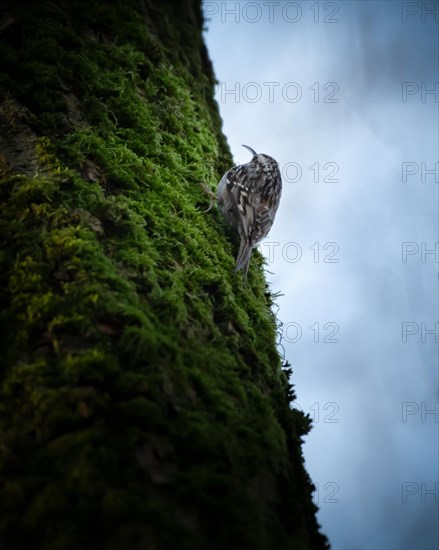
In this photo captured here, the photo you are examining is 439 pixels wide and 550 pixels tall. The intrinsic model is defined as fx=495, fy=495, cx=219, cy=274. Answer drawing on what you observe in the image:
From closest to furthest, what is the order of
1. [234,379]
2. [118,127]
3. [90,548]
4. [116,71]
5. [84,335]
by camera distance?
[90,548] < [84,335] < [234,379] < [118,127] < [116,71]

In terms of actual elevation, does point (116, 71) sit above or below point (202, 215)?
above

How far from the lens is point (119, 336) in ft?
4.83

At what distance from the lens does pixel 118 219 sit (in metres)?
1.92

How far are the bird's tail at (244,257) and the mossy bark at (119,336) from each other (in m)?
0.06

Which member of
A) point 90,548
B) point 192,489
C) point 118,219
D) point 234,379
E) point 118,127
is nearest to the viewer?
point 90,548

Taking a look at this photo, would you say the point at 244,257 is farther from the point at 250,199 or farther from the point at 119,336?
the point at 119,336

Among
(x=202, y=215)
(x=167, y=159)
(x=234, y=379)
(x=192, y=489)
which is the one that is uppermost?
(x=167, y=159)

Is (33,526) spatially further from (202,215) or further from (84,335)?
(202,215)

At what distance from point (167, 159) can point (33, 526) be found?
199cm

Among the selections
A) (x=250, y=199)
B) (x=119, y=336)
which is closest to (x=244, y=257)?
(x=250, y=199)

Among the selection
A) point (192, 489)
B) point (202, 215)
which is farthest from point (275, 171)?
point (192, 489)

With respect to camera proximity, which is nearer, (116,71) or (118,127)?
(118,127)

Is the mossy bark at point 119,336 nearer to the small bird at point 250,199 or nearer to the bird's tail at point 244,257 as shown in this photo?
the bird's tail at point 244,257

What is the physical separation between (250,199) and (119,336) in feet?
8.27
